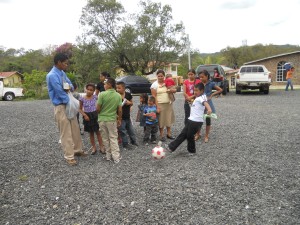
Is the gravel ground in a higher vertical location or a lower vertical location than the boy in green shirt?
lower

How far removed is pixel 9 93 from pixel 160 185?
1940 centimetres

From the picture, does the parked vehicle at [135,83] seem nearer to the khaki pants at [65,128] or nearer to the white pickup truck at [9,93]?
the white pickup truck at [9,93]

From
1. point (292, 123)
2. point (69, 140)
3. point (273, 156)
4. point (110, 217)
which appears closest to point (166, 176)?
point (110, 217)

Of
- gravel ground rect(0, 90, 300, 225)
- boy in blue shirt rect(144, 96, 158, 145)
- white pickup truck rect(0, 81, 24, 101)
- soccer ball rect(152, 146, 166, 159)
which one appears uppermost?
white pickup truck rect(0, 81, 24, 101)

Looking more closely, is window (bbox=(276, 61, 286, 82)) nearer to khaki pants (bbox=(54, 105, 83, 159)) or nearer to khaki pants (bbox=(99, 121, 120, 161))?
khaki pants (bbox=(99, 121, 120, 161))

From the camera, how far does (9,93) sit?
1920 centimetres

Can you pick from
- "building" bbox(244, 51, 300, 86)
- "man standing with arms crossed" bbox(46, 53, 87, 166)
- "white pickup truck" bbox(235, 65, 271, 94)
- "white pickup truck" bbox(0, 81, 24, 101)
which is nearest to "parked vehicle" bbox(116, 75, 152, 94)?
"white pickup truck" bbox(235, 65, 271, 94)

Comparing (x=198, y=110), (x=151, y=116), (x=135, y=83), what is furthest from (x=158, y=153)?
(x=135, y=83)

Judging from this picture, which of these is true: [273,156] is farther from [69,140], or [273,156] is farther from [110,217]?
[69,140]

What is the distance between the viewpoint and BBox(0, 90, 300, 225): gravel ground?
2775mm

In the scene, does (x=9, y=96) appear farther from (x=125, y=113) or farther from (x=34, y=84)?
(x=125, y=113)

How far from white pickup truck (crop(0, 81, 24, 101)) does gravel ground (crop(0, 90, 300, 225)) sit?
15433 millimetres

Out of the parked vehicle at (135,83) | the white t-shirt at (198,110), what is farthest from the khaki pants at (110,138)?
the parked vehicle at (135,83)

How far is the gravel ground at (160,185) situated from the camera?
2.78 m
